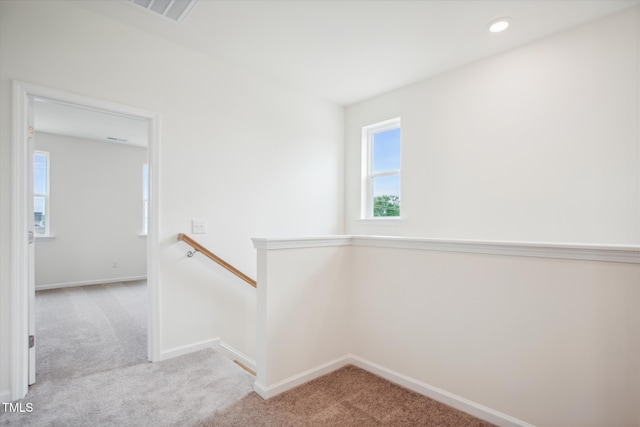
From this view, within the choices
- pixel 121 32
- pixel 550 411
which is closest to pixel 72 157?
pixel 121 32

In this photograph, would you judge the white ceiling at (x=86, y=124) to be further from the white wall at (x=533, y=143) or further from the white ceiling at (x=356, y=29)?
the white wall at (x=533, y=143)

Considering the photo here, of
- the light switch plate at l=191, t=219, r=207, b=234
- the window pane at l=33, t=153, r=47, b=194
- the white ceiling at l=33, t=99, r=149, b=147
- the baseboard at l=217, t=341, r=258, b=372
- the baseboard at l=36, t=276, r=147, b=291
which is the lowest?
the baseboard at l=217, t=341, r=258, b=372

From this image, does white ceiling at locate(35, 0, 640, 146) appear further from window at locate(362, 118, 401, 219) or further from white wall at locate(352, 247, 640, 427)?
white wall at locate(352, 247, 640, 427)

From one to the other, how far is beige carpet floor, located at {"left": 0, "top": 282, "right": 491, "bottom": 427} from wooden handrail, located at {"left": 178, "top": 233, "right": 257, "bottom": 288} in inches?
27.4

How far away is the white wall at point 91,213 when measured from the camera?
17.8 feet

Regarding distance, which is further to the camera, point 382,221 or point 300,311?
point 382,221

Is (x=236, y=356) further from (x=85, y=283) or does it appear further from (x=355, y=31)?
(x=85, y=283)

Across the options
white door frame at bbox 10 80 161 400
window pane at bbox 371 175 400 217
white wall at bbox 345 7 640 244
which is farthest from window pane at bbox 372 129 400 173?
white door frame at bbox 10 80 161 400

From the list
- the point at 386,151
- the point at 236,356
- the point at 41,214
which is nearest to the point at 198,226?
the point at 236,356

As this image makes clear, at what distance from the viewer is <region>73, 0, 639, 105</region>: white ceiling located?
2279 mm

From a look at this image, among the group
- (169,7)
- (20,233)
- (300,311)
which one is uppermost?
(169,7)

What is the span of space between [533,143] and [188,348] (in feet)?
11.4

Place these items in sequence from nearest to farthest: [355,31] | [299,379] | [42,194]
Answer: [299,379], [355,31], [42,194]

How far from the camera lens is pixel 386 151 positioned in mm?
4047
